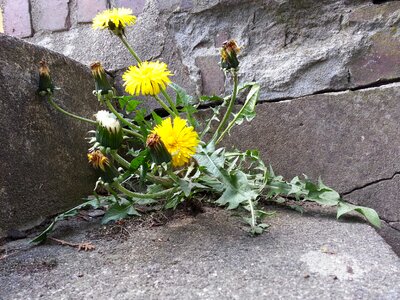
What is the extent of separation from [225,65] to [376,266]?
549 millimetres

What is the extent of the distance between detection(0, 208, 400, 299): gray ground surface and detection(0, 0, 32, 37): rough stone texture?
2.91 feet

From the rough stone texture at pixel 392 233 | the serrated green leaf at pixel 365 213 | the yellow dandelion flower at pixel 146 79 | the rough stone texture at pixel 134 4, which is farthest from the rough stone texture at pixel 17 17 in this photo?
the rough stone texture at pixel 392 233

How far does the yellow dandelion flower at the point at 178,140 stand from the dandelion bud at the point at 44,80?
1.06 ft

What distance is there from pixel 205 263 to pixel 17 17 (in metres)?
1.24

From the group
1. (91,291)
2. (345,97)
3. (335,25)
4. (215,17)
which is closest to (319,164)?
(345,97)

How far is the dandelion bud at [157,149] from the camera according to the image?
0.78 meters

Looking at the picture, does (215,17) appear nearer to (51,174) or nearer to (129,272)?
(51,174)

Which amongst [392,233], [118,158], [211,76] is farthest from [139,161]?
[392,233]

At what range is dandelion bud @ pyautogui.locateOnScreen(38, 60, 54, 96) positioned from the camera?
98 centimetres

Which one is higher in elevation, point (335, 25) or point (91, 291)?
point (335, 25)

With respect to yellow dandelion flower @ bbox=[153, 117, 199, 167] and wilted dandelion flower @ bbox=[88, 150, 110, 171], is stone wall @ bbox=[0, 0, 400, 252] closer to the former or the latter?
yellow dandelion flower @ bbox=[153, 117, 199, 167]

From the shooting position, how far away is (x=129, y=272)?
69cm

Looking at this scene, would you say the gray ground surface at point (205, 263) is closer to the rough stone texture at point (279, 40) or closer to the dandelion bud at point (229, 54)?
the dandelion bud at point (229, 54)

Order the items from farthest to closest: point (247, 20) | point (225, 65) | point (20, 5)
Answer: point (20, 5), point (247, 20), point (225, 65)
